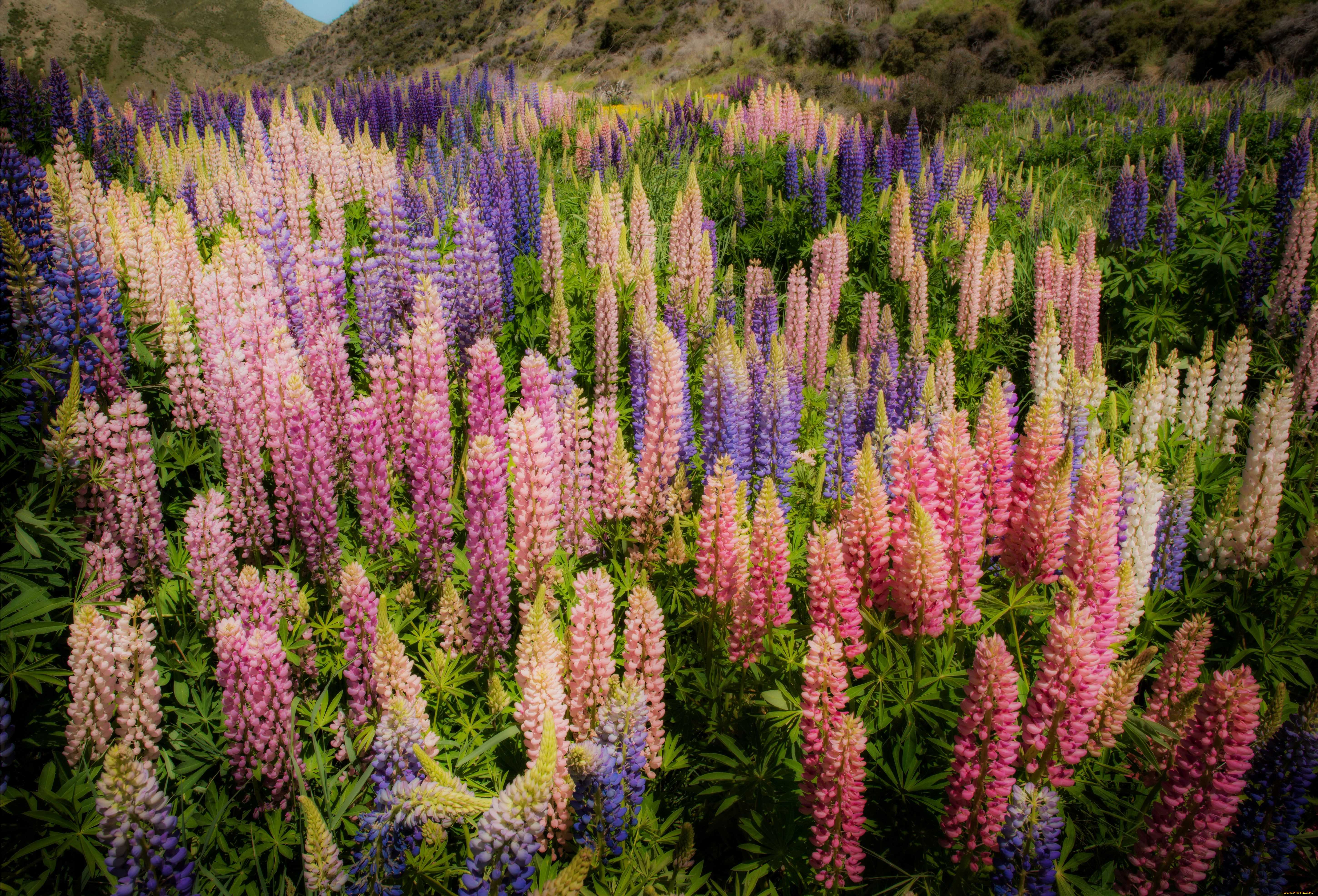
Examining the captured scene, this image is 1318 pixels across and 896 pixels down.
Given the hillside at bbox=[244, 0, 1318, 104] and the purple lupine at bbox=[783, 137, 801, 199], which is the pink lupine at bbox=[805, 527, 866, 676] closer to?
the purple lupine at bbox=[783, 137, 801, 199]

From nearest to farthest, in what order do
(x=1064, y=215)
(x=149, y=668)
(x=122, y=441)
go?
(x=149, y=668)
(x=122, y=441)
(x=1064, y=215)

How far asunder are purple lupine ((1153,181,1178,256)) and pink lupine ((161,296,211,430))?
27.2 ft

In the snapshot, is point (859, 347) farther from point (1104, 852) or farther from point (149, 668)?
point (149, 668)

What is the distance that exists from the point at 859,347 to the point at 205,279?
14.0 ft

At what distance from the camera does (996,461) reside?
283 centimetres

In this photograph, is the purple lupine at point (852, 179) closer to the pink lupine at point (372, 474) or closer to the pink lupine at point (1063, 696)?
the pink lupine at point (372, 474)

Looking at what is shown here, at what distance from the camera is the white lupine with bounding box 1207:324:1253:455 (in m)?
4.33

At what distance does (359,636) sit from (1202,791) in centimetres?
255

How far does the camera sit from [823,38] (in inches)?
1187

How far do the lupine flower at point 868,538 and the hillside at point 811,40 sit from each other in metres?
19.3

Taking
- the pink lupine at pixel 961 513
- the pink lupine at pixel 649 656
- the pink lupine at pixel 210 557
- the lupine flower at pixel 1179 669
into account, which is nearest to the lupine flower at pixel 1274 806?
the lupine flower at pixel 1179 669

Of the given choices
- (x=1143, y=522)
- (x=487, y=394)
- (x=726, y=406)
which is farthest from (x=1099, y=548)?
(x=487, y=394)

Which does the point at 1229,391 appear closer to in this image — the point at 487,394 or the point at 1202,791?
the point at 1202,791

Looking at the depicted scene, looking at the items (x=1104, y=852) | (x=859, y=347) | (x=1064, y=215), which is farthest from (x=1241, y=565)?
(x=1064, y=215)
